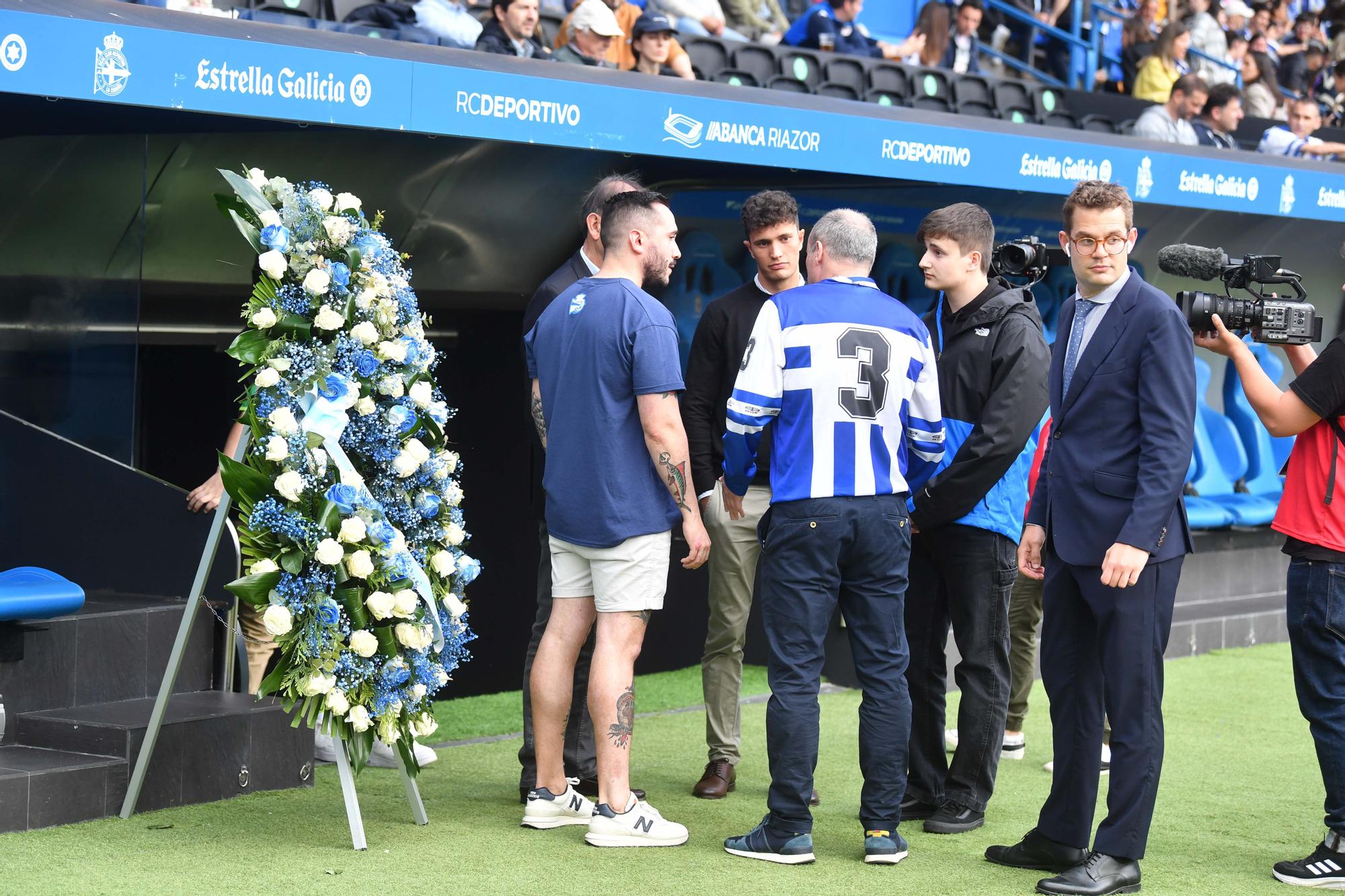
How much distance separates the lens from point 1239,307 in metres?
4.11

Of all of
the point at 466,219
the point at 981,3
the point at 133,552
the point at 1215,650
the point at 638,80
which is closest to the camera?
the point at 133,552

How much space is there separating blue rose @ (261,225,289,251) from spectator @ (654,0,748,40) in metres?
5.86

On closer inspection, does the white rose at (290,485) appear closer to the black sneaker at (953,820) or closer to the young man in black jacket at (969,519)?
the young man in black jacket at (969,519)

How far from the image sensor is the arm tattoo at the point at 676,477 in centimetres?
429

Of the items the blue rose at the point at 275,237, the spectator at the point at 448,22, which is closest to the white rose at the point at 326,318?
the blue rose at the point at 275,237

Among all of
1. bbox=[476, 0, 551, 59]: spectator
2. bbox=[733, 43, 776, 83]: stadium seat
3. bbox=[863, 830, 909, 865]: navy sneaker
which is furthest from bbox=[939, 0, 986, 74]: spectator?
bbox=[863, 830, 909, 865]: navy sneaker

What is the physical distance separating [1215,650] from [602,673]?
5179 mm

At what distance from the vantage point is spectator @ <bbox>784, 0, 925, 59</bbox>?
407 inches

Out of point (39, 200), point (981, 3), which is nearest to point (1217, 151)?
point (981, 3)

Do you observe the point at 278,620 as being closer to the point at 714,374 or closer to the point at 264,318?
the point at 264,318

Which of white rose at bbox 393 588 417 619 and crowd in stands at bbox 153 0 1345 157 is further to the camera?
crowd in stands at bbox 153 0 1345 157

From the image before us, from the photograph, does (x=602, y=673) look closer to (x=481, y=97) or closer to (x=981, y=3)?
(x=481, y=97)

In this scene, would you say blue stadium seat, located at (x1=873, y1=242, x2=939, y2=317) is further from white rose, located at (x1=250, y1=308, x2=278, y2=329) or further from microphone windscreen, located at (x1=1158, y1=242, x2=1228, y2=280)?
white rose, located at (x1=250, y1=308, x2=278, y2=329)

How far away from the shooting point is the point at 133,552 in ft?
17.4
